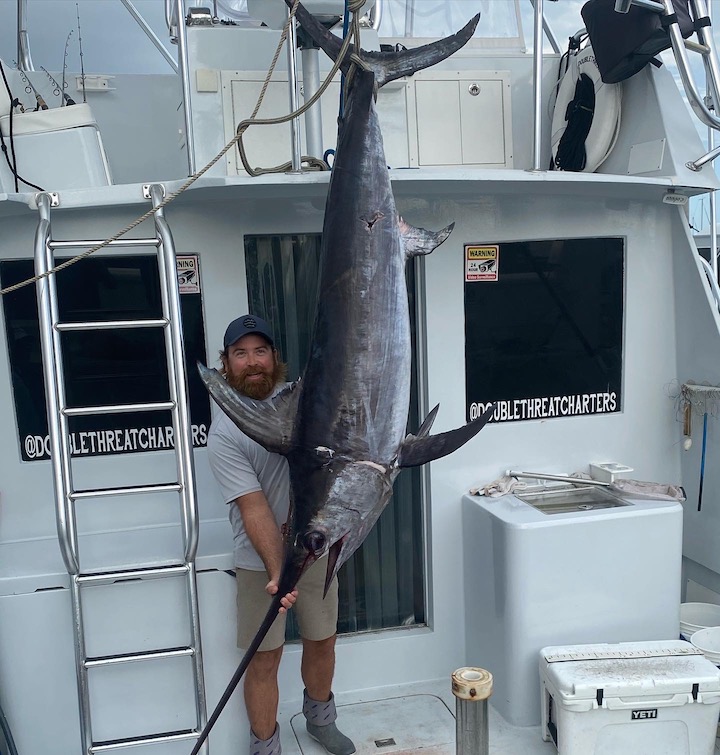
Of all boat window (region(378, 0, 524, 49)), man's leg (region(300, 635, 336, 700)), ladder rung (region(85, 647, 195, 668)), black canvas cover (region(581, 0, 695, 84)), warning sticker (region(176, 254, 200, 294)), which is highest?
boat window (region(378, 0, 524, 49))

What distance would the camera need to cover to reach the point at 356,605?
314cm

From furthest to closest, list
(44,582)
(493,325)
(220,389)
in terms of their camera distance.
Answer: (493,325) → (44,582) → (220,389)

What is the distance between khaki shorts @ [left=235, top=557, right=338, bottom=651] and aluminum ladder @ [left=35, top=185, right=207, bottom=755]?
157 mm

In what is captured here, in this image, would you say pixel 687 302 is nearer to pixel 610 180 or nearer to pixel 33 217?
pixel 610 180

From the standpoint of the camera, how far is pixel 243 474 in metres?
2.36

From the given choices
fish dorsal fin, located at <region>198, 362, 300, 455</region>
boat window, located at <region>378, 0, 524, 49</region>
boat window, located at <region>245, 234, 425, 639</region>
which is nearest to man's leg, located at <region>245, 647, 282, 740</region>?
boat window, located at <region>245, 234, 425, 639</region>

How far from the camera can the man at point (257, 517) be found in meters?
2.35

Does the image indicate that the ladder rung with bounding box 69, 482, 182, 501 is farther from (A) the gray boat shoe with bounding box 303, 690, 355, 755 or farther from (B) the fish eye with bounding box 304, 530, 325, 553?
(A) the gray boat shoe with bounding box 303, 690, 355, 755

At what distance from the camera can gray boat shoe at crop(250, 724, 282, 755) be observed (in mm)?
2455

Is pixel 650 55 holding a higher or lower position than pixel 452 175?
higher

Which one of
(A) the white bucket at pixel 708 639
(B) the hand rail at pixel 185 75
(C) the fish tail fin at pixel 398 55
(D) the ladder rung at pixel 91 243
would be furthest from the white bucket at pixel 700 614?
(B) the hand rail at pixel 185 75

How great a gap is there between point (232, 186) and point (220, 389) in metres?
0.83

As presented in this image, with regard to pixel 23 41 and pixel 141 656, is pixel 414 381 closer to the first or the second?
pixel 141 656

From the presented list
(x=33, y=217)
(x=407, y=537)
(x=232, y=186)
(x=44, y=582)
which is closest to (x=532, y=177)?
(x=232, y=186)
